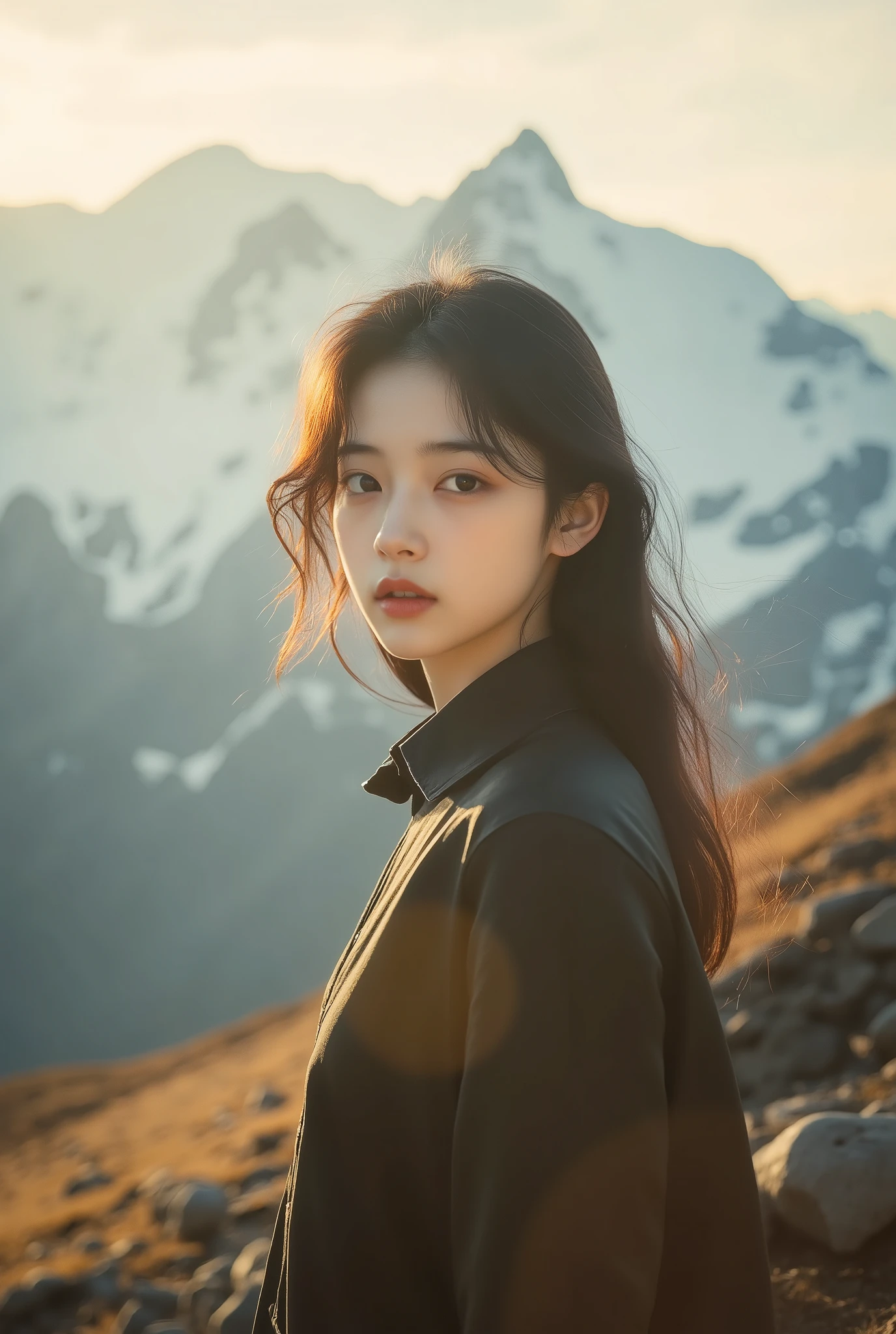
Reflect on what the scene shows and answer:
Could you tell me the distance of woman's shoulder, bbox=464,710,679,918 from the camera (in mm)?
1356

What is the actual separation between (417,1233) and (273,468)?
214cm

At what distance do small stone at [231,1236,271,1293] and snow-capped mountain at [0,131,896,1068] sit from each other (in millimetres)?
83940

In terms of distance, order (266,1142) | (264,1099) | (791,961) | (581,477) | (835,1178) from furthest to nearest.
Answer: (264,1099) < (266,1142) < (791,961) < (835,1178) < (581,477)

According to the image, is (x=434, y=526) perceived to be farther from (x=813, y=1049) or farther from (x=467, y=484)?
(x=813, y=1049)

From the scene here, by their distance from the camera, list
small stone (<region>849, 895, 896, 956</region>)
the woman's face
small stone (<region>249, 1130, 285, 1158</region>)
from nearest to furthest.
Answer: the woman's face, small stone (<region>849, 895, 896, 956</region>), small stone (<region>249, 1130, 285, 1158</region>)

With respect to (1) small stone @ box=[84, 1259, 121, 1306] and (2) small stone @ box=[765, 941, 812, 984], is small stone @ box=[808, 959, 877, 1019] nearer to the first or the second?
(2) small stone @ box=[765, 941, 812, 984]

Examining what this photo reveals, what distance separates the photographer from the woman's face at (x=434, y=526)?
6.15 feet

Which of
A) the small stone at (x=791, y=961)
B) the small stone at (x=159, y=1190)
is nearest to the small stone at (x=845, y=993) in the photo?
the small stone at (x=791, y=961)

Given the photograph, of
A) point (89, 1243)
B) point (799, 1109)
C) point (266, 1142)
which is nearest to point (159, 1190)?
point (89, 1243)

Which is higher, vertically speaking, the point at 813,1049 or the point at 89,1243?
the point at 89,1243

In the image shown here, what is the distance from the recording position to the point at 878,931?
6281 mm

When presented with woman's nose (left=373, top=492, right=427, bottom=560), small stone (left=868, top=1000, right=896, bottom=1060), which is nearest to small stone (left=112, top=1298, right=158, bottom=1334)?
small stone (left=868, top=1000, right=896, bottom=1060)

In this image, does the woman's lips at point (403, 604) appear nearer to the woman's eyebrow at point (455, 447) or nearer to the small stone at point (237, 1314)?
the woman's eyebrow at point (455, 447)

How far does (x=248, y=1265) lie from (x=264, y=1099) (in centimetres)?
923
